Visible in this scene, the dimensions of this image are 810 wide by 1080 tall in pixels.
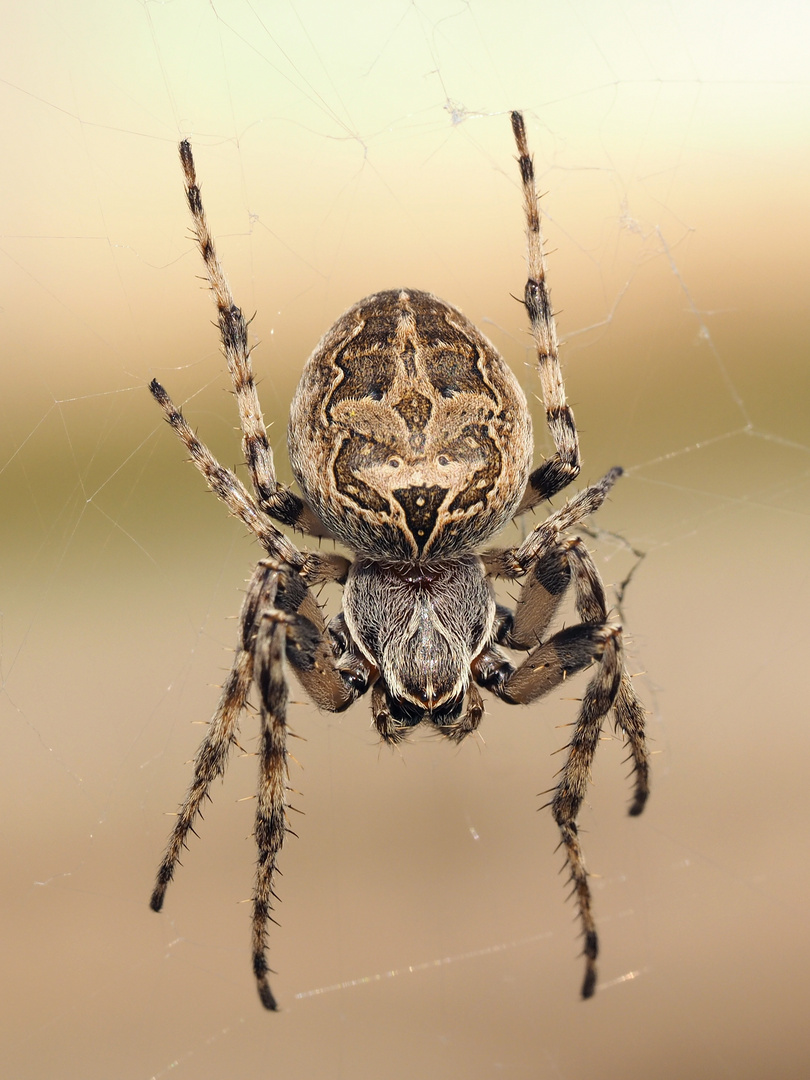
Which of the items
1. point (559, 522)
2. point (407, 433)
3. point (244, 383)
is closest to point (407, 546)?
point (407, 433)

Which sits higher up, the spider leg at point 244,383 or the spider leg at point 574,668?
the spider leg at point 244,383

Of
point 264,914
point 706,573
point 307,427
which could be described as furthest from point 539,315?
point 706,573

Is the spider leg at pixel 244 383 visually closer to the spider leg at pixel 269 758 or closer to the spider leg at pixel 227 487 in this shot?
the spider leg at pixel 227 487

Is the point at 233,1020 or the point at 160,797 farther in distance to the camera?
the point at 160,797

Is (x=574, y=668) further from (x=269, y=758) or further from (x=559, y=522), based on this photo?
(x=269, y=758)

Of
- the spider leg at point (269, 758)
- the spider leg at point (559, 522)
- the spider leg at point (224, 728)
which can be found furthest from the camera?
the spider leg at point (559, 522)

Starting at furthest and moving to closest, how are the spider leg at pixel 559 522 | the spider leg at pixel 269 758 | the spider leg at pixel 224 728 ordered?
the spider leg at pixel 559 522 < the spider leg at pixel 224 728 < the spider leg at pixel 269 758

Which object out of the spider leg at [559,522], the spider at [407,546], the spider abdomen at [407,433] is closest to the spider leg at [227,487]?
the spider at [407,546]

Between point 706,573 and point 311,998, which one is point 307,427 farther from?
point 706,573
